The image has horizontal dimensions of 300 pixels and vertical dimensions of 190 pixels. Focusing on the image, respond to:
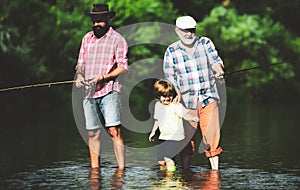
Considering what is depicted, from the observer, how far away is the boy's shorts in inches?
494

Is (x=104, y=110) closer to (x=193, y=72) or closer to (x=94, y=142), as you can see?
(x=94, y=142)

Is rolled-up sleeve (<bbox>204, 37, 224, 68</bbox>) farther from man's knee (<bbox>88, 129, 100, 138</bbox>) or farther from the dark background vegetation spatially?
the dark background vegetation

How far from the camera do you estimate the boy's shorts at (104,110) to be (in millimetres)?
12555

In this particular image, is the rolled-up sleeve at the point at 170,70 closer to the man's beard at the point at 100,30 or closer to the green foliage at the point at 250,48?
the man's beard at the point at 100,30

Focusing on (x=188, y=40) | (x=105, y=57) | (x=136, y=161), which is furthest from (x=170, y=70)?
(x=136, y=161)

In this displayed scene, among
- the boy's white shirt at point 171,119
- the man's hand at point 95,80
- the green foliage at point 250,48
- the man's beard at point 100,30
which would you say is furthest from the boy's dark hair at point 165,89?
the green foliage at point 250,48

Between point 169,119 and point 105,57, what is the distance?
99 centimetres

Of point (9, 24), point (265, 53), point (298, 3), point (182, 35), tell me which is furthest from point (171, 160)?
point (298, 3)

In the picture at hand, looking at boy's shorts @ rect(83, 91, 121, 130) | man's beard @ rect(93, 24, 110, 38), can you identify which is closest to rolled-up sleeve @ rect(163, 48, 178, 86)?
boy's shorts @ rect(83, 91, 121, 130)

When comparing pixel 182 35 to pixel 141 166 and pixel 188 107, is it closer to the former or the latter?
pixel 188 107

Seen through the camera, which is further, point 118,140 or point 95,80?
point 118,140

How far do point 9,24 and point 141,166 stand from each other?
1550cm

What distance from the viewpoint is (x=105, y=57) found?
1250cm

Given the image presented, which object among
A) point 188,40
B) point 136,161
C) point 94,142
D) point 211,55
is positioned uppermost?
point 188,40
